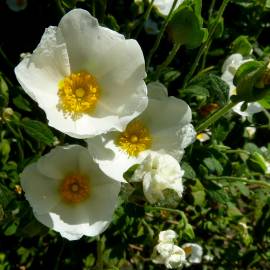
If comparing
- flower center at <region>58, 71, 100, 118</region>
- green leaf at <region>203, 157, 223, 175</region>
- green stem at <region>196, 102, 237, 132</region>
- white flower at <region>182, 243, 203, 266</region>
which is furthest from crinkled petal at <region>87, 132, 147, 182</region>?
white flower at <region>182, 243, 203, 266</region>

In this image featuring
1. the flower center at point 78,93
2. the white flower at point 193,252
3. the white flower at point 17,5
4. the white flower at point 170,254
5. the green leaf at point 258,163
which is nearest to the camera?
the flower center at point 78,93

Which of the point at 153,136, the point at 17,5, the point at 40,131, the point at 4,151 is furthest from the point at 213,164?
the point at 17,5

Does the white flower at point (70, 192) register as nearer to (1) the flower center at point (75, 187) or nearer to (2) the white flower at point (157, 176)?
(1) the flower center at point (75, 187)

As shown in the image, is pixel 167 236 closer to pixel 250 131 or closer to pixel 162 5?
pixel 162 5

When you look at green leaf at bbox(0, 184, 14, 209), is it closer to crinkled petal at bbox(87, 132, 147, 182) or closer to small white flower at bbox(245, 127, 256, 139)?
crinkled petal at bbox(87, 132, 147, 182)

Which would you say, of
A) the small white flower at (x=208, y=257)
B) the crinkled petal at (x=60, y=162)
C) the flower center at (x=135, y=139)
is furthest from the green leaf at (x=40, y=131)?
the small white flower at (x=208, y=257)

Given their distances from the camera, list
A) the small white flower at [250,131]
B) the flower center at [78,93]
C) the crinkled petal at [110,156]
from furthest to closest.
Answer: the small white flower at [250,131] → the flower center at [78,93] → the crinkled petal at [110,156]

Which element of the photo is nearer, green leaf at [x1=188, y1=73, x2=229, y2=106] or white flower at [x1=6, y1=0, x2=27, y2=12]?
green leaf at [x1=188, y1=73, x2=229, y2=106]
